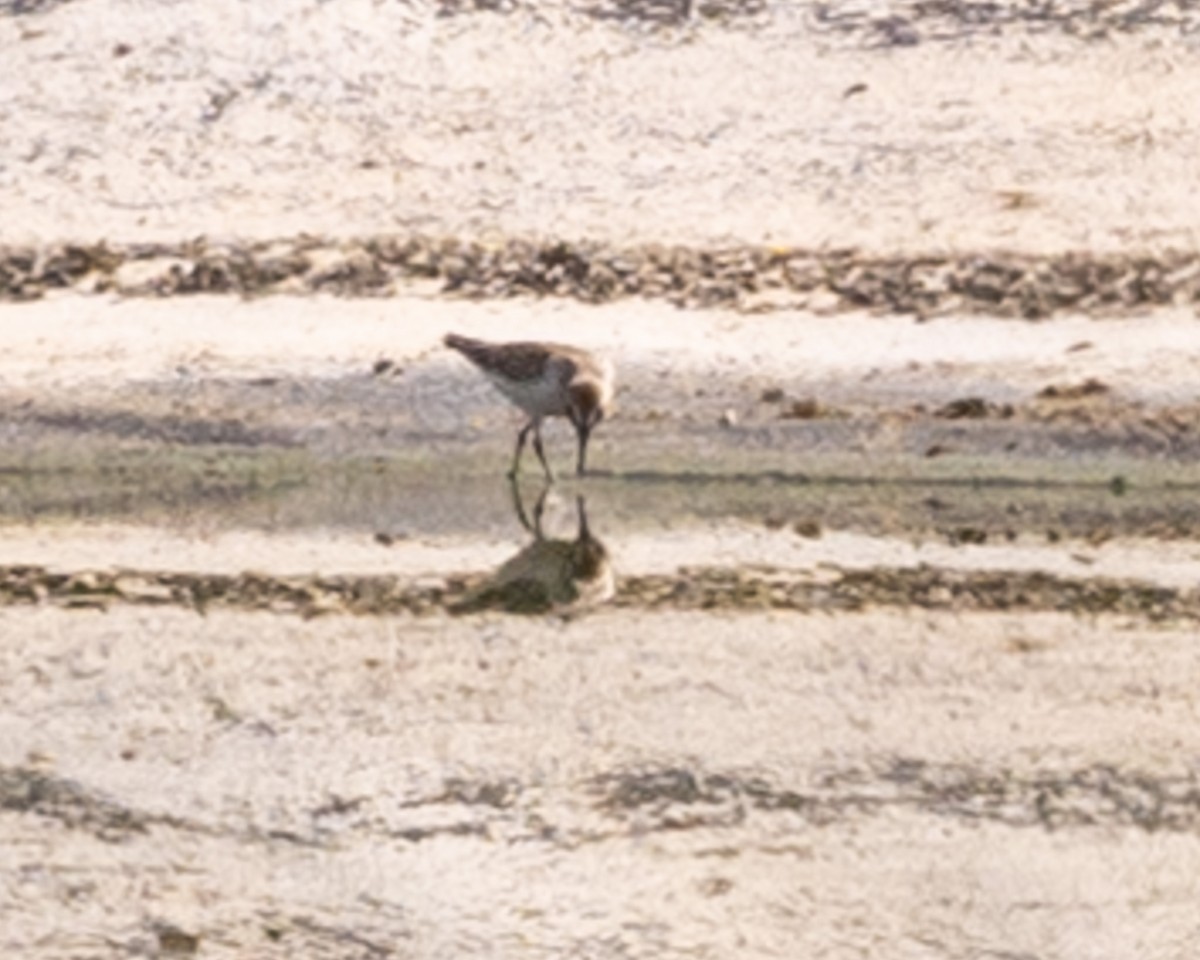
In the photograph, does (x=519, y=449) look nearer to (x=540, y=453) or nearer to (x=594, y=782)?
(x=540, y=453)

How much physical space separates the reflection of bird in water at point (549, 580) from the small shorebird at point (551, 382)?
73 cm

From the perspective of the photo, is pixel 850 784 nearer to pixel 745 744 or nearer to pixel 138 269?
pixel 745 744

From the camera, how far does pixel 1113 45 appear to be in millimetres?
21156

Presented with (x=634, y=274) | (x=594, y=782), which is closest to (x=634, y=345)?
Result: (x=634, y=274)

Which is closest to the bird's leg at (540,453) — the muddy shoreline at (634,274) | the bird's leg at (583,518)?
the bird's leg at (583,518)

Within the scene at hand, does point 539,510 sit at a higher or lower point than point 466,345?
lower

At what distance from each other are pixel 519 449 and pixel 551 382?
619mm

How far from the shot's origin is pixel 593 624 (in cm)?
1478

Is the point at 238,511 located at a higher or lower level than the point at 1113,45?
lower

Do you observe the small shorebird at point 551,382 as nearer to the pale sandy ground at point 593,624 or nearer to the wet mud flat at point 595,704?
the wet mud flat at point 595,704

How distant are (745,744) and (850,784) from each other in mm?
609

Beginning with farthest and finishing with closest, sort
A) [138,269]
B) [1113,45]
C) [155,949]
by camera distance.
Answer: [1113,45]
[138,269]
[155,949]

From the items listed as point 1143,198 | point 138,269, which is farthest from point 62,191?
point 1143,198

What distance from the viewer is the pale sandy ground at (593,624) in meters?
11.8
